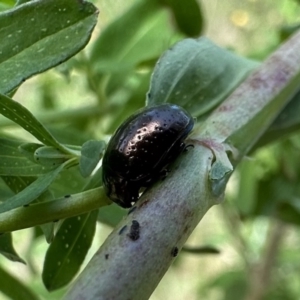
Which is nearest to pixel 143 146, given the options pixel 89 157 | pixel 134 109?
pixel 89 157

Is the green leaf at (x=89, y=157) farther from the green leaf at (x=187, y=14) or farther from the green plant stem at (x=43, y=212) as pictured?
the green leaf at (x=187, y=14)

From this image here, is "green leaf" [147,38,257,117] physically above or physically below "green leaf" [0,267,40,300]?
above

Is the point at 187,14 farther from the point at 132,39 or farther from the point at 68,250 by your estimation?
the point at 68,250

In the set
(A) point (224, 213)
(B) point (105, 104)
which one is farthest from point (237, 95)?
(A) point (224, 213)

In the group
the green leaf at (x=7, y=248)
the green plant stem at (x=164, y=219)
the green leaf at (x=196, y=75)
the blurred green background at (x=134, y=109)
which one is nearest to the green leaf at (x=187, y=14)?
the blurred green background at (x=134, y=109)

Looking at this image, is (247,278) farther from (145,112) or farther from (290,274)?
(145,112)

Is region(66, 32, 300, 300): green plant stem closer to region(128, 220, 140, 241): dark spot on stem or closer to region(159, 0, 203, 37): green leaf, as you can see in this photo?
region(128, 220, 140, 241): dark spot on stem

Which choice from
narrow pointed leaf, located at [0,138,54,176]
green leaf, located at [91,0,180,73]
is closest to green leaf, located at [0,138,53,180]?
narrow pointed leaf, located at [0,138,54,176]
